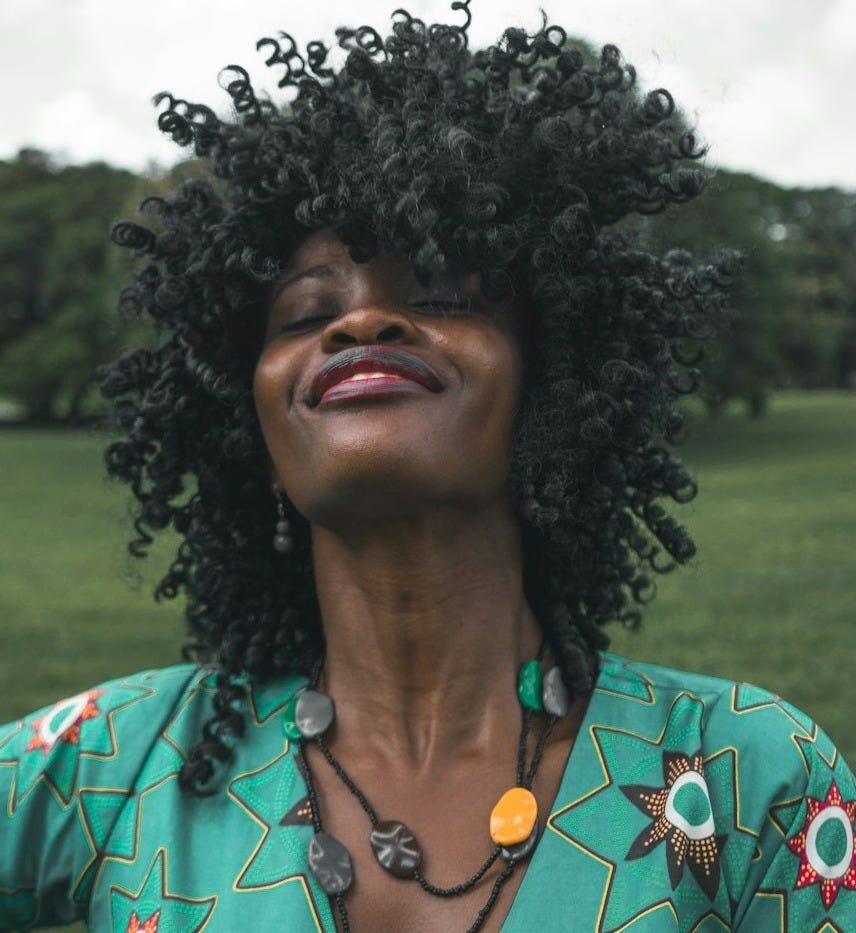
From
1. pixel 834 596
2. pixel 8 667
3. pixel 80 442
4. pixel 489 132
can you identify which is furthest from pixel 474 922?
pixel 80 442

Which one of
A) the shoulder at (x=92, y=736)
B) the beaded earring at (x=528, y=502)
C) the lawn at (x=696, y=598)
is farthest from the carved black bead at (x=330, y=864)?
the lawn at (x=696, y=598)

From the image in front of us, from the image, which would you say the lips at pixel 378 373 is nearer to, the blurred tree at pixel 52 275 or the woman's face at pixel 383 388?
the woman's face at pixel 383 388

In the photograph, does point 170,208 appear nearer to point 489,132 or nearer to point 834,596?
point 489,132

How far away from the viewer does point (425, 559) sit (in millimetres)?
2273

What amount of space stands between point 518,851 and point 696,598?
8.75 m

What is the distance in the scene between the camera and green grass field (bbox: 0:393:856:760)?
25.7 ft

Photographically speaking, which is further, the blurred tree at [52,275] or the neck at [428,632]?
the blurred tree at [52,275]

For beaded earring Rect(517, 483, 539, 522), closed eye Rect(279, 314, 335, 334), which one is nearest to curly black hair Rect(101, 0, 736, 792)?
beaded earring Rect(517, 483, 539, 522)

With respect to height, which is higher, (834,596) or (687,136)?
(687,136)

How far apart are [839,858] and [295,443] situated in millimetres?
1145

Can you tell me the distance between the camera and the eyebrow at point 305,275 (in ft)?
7.58

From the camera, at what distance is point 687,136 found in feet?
8.35

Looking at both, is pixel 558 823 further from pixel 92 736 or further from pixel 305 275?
pixel 305 275

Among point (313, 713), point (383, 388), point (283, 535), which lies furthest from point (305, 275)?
point (313, 713)
